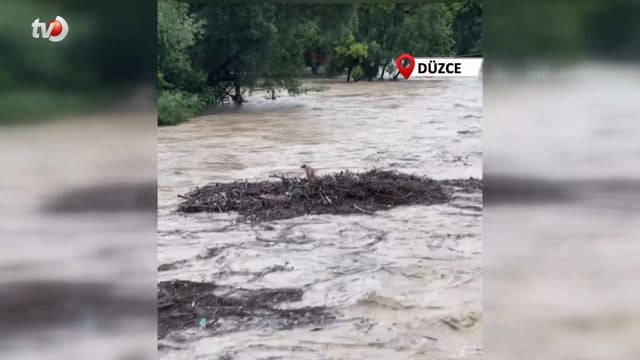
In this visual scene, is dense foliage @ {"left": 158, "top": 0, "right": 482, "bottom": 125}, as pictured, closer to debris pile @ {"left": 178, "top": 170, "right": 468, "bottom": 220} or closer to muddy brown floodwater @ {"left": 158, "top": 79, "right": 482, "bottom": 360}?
muddy brown floodwater @ {"left": 158, "top": 79, "right": 482, "bottom": 360}

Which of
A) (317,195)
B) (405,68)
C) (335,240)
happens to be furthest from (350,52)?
(335,240)

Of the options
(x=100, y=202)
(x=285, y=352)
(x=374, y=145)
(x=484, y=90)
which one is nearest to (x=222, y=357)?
(x=285, y=352)

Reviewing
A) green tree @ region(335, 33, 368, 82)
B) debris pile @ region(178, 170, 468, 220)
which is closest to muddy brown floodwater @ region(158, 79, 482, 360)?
debris pile @ region(178, 170, 468, 220)

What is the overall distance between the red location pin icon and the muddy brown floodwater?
103 millimetres

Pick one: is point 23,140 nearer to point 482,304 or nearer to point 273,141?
point 273,141

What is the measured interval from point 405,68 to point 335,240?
4.18ft

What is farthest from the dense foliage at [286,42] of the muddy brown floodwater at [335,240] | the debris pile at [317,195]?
the debris pile at [317,195]

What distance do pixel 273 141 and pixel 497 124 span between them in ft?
5.02

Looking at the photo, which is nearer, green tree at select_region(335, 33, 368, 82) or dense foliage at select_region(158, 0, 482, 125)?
dense foliage at select_region(158, 0, 482, 125)

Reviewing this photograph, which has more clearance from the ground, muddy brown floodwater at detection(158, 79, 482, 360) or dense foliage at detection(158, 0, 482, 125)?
dense foliage at detection(158, 0, 482, 125)

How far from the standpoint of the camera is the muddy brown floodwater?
5129 mm

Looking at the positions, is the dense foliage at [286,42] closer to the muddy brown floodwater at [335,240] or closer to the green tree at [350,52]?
the green tree at [350,52]

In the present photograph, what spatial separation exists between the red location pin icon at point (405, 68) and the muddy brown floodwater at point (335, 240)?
0.34 feet

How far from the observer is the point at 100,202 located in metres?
4.84
